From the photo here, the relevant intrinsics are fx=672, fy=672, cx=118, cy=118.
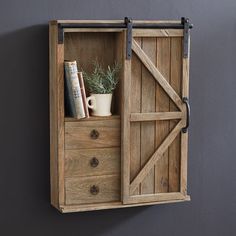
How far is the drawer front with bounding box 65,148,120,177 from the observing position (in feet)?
9.33

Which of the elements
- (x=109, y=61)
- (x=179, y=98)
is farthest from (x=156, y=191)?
(x=109, y=61)

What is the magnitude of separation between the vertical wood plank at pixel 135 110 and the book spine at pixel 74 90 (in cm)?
25

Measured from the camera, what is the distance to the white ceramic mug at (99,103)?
288 cm

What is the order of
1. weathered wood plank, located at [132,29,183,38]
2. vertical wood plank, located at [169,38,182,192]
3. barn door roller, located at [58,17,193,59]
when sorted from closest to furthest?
1. barn door roller, located at [58,17,193,59]
2. weathered wood plank, located at [132,29,183,38]
3. vertical wood plank, located at [169,38,182,192]

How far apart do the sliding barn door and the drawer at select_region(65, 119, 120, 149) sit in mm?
46

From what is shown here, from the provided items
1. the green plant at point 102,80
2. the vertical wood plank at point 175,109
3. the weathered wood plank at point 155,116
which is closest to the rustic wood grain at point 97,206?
the vertical wood plank at point 175,109

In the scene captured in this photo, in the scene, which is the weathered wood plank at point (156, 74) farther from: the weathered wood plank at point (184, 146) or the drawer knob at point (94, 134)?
the drawer knob at point (94, 134)

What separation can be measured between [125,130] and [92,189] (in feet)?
0.96

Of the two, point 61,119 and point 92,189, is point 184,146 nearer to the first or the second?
point 92,189

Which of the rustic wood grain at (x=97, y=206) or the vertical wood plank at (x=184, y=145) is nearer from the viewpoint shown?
the rustic wood grain at (x=97, y=206)

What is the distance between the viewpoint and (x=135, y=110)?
115 inches

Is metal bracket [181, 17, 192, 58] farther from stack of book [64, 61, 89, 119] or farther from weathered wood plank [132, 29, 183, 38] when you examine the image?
stack of book [64, 61, 89, 119]
